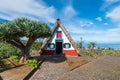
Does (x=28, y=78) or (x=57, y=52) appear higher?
(x=57, y=52)

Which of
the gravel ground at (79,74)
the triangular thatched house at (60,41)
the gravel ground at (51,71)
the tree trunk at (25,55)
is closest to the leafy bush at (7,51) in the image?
the tree trunk at (25,55)

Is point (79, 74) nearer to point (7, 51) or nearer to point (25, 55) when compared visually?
point (25, 55)

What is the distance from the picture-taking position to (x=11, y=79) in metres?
8.43

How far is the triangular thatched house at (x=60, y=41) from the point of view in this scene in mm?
21561

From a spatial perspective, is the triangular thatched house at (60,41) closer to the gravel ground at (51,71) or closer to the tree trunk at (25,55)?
the tree trunk at (25,55)

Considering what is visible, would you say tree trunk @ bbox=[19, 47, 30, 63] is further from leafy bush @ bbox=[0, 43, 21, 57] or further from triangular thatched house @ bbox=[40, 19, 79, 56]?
triangular thatched house @ bbox=[40, 19, 79, 56]

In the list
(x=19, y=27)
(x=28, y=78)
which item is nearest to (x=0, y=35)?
(x=19, y=27)

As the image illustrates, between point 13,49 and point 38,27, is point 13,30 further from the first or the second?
point 13,49

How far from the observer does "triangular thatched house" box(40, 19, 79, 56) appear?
70.7ft

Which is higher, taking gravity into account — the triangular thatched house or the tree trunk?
the triangular thatched house

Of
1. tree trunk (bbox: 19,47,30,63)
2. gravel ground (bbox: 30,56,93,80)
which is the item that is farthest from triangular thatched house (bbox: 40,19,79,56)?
gravel ground (bbox: 30,56,93,80)

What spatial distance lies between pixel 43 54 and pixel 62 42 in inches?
134

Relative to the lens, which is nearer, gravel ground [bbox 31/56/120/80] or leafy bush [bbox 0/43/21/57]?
gravel ground [bbox 31/56/120/80]

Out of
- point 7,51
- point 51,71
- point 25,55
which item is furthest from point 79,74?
point 7,51
